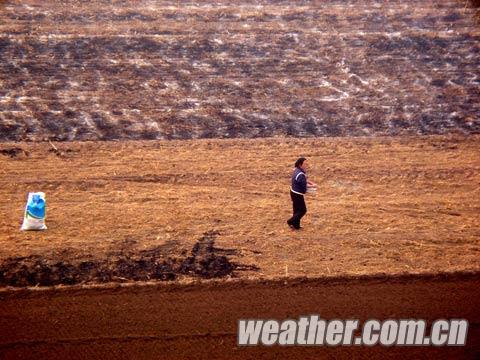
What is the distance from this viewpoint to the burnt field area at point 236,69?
691 inches

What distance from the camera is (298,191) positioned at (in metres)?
11.6

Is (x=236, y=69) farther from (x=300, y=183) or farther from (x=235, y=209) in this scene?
(x=300, y=183)

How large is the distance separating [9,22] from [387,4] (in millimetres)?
16253

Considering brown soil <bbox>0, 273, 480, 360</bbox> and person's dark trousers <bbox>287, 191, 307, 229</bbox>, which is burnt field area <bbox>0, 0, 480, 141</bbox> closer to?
person's dark trousers <bbox>287, 191, 307, 229</bbox>

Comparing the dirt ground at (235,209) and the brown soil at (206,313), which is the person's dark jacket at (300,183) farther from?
the brown soil at (206,313)

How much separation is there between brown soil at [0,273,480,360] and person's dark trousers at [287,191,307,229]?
6.81 feet

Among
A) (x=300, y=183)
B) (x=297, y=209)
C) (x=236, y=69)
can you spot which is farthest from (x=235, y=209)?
(x=236, y=69)

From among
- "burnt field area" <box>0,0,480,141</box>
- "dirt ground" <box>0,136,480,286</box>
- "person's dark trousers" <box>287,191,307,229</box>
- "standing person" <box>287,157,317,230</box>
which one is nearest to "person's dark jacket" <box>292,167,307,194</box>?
"standing person" <box>287,157,317,230</box>

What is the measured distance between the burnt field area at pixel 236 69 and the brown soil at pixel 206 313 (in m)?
7.87

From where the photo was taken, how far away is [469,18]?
23547mm

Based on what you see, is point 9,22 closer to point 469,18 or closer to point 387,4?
point 387,4

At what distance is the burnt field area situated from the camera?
691 inches

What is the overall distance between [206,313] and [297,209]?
3581mm

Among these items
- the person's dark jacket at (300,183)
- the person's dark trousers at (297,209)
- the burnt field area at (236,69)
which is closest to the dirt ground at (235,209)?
the person's dark trousers at (297,209)
